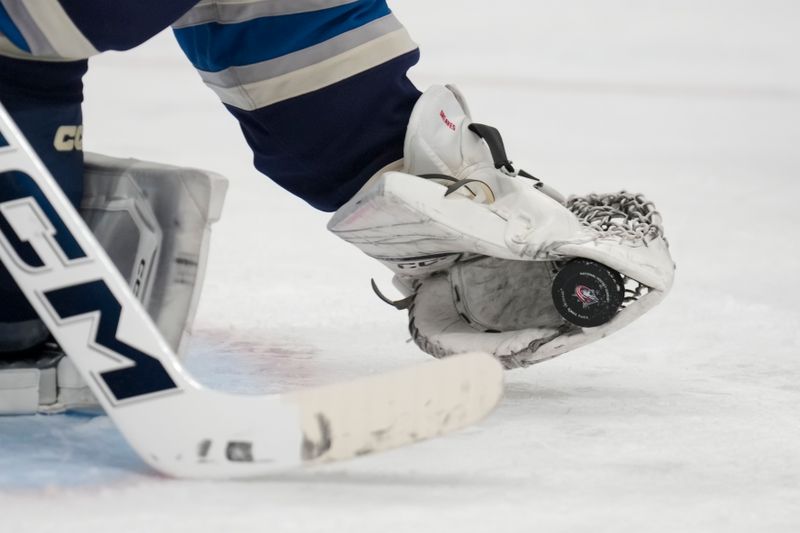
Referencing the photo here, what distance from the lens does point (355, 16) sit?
1273 mm

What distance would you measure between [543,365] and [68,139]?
551 mm

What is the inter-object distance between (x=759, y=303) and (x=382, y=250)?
0.58 m

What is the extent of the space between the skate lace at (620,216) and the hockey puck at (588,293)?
4 centimetres

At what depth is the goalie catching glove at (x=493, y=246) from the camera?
117cm

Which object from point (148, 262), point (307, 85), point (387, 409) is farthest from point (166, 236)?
point (387, 409)

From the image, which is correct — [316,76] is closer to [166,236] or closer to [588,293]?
[166,236]

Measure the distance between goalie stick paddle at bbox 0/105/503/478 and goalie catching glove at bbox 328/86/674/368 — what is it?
0.94 ft

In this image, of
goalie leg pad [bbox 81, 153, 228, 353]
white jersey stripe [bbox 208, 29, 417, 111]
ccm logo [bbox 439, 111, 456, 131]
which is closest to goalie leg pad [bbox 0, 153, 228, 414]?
goalie leg pad [bbox 81, 153, 228, 353]

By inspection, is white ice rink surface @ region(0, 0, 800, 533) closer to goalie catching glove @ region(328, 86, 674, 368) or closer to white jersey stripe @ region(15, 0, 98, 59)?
goalie catching glove @ region(328, 86, 674, 368)

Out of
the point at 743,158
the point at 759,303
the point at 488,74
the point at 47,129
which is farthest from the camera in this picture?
the point at 488,74

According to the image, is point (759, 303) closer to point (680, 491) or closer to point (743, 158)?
point (680, 491)

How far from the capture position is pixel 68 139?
3.82 feet

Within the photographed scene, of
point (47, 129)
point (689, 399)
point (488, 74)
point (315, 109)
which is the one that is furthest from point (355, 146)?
point (488, 74)

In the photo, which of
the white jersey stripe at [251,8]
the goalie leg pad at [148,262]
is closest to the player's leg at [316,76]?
the white jersey stripe at [251,8]
